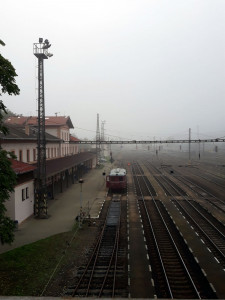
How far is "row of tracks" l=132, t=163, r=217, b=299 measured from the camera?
10680 millimetres

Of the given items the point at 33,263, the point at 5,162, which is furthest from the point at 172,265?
the point at 5,162

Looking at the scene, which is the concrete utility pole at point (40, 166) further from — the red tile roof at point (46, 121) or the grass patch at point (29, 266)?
the red tile roof at point (46, 121)

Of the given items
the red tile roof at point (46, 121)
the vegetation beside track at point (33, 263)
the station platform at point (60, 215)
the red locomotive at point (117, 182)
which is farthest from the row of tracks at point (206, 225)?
the red tile roof at point (46, 121)

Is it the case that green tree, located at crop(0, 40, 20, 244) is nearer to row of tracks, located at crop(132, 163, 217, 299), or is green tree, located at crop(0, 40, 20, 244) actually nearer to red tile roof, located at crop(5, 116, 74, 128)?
row of tracks, located at crop(132, 163, 217, 299)

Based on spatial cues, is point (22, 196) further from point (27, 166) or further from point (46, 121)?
point (46, 121)

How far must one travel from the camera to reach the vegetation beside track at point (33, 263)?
11.1m

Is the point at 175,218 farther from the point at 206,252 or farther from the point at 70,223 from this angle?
the point at 70,223

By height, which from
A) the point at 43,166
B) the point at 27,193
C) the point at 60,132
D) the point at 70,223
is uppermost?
the point at 60,132

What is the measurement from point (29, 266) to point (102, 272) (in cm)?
360

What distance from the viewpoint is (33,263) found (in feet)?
43.9

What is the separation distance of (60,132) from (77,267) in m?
33.2

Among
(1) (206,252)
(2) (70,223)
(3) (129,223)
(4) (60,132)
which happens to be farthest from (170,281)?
(4) (60,132)

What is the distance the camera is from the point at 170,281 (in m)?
11.5

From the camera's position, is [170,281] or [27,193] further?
[27,193]
